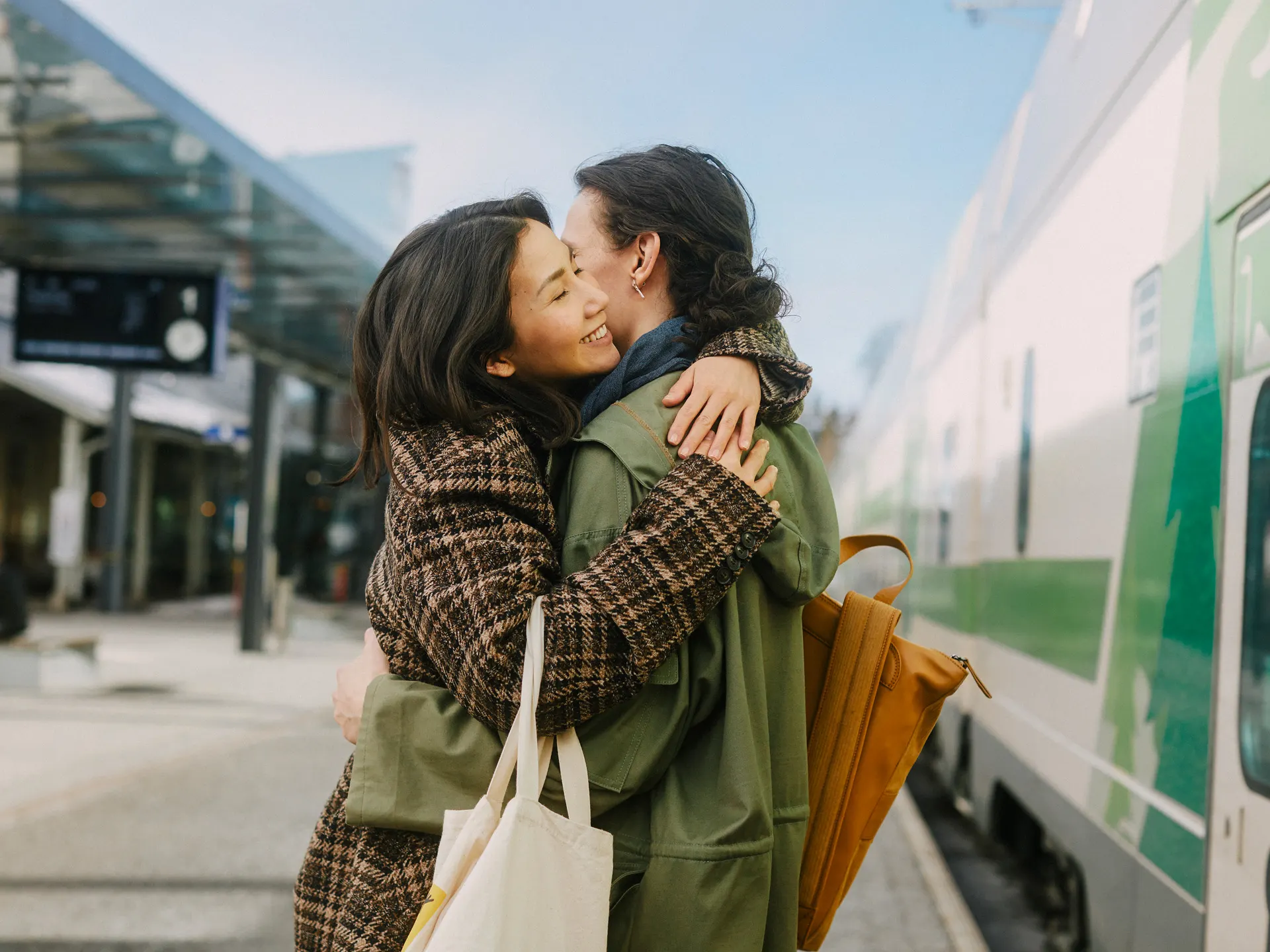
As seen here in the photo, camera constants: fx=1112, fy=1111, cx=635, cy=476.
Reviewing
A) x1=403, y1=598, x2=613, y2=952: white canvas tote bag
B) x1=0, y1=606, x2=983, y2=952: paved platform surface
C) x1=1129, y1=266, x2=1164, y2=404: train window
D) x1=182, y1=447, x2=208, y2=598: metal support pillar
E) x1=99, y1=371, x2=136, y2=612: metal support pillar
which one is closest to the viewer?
x1=403, y1=598, x2=613, y2=952: white canvas tote bag

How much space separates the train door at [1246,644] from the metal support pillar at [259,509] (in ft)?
38.5

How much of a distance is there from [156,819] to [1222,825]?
188 inches

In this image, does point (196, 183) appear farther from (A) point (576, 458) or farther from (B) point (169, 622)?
(B) point (169, 622)

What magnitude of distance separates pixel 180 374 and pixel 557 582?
Answer: 820cm

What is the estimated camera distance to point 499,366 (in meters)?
1.51

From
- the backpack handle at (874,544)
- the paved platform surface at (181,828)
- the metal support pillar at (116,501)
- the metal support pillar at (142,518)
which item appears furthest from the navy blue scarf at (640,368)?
the metal support pillar at (142,518)

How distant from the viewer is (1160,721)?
7.88 feet

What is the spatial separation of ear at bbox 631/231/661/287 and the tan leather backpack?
1.80 ft

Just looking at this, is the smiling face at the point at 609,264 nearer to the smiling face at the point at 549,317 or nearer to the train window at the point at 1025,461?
the smiling face at the point at 549,317

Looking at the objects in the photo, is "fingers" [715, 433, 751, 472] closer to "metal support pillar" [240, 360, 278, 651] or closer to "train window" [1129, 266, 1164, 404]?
"train window" [1129, 266, 1164, 404]

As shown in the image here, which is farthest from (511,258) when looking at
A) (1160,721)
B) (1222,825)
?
(1160,721)

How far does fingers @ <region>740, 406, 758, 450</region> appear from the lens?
1.46m

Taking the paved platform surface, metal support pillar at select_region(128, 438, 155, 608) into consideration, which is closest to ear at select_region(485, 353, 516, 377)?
the paved platform surface

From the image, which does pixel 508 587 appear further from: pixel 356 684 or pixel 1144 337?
pixel 1144 337
